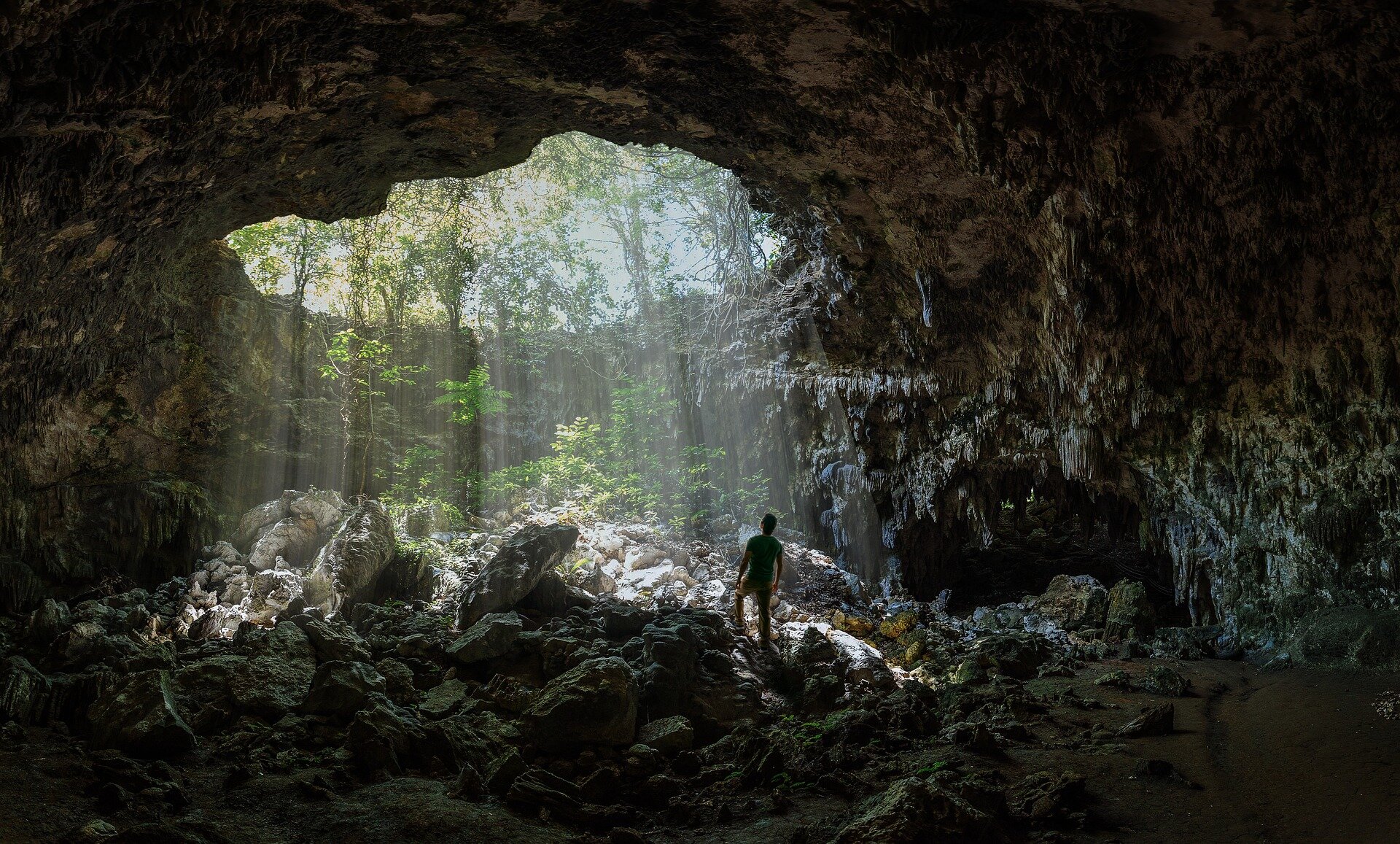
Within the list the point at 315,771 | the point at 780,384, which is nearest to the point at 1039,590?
the point at 780,384

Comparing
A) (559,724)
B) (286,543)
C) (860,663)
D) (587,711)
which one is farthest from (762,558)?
(286,543)

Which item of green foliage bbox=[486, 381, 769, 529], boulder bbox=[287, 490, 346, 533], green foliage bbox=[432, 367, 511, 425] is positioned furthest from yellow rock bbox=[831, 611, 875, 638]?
green foliage bbox=[432, 367, 511, 425]

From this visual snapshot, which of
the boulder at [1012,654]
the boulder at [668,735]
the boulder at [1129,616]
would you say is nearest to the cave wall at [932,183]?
the boulder at [1129,616]

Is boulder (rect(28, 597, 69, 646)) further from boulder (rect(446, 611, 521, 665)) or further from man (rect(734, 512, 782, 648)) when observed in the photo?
man (rect(734, 512, 782, 648))

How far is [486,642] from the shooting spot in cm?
621

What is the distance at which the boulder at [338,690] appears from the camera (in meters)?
4.84

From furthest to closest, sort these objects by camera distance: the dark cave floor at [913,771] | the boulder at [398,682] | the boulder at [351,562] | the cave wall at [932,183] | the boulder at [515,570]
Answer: the boulder at [351,562] → the boulder at [515,570] → the boulder at [398,682] → the cave wall at [932,183] → the dark cave floor at [913,771]

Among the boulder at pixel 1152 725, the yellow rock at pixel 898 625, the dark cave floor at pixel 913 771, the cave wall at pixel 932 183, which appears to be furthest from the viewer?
the yellow rock at pixel 898 625

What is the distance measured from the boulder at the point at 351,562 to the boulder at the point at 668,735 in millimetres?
4955

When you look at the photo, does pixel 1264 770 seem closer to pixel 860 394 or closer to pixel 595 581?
pixel 860 394

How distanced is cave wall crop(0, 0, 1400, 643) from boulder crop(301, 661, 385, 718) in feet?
10.9

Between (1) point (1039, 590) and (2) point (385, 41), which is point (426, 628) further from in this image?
(1) point (1039, 590)

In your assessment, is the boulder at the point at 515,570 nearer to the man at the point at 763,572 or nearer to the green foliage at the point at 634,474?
the man at the point at 763,572

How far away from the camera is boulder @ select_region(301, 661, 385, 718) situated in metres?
4.84
